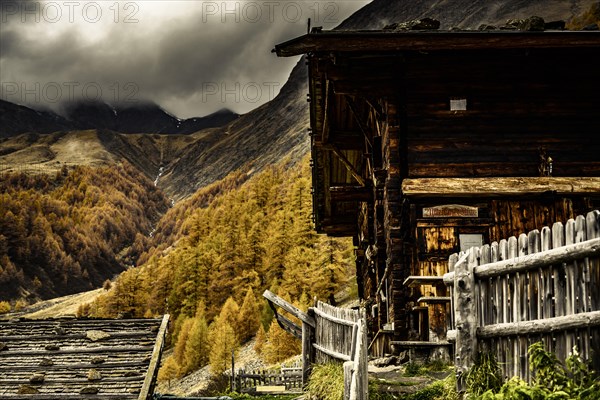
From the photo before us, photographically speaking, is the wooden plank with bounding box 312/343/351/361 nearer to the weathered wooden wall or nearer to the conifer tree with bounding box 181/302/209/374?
the weathered wooden wall

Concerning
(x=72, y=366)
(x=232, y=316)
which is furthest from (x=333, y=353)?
(x=232, y=316)

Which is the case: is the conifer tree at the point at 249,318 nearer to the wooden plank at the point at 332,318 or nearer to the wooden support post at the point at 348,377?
the wooden plank at the point at 332,318

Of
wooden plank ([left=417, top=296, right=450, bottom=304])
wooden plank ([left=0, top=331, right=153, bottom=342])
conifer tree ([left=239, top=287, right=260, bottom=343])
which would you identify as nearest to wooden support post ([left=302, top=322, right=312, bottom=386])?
wooden plank ([left=417, top=296, right=450, bottom=304])

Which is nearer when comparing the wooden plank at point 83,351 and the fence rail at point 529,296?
the fence rail at point 529,296

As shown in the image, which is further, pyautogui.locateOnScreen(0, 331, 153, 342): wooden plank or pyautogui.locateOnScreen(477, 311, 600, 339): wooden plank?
pyautogui.locateOnScreen(0, 331, 153, 342): wooden plank

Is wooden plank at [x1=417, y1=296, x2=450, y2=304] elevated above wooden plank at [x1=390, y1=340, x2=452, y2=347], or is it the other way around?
wooden plank at [x1=417, y1=296, x2=450, y2=304]

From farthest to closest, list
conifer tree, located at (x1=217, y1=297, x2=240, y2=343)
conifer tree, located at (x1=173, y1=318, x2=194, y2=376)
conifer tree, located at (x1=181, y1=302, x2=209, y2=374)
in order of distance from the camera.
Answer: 1. conifer tree, located at (x1=173, y1=318, x2=194, y2=376)
2. conifer tree, located at (x1=217, y1=297, x2=240, y2=343)
3. conifer tree, located at (x1=181, y1=302, x2=209, y2=374)

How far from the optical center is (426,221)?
45.6ft

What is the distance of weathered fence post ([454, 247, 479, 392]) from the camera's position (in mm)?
8016

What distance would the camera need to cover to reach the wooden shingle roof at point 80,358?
17125 millimetres

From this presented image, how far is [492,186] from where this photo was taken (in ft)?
45.3

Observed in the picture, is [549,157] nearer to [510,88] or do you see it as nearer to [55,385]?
[510,88]

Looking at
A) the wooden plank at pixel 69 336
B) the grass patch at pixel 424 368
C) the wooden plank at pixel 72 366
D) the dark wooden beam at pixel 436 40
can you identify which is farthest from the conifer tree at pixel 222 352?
the dark wooden beam at pixel 436 40

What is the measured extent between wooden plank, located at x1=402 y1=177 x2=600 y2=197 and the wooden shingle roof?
8.39m
